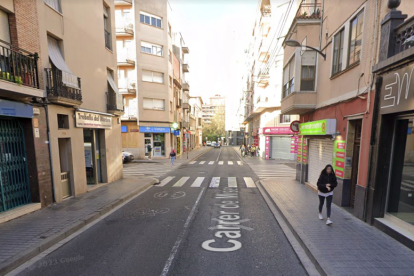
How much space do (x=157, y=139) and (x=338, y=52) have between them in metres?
19.6

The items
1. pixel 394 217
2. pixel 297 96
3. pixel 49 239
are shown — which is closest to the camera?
pixel 49 239

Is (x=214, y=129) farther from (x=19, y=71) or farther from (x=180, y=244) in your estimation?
(x=180, y=244)

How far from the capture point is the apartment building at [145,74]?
20.2m

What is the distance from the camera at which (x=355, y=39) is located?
6.02m

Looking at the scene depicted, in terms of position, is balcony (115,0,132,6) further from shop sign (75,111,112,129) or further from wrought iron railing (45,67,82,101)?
wrought iron railing (45,67,82,101)

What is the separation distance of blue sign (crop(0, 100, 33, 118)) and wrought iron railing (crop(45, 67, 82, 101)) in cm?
93

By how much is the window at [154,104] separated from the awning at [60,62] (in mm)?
14250

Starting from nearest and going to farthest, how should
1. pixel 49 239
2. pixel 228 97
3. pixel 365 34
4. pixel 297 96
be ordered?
pixel 49 239, pixel 365 34, pixel 297 96, pixel 228 97

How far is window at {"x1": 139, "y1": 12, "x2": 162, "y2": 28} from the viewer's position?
20483 millimetres

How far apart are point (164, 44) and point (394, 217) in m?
23.5

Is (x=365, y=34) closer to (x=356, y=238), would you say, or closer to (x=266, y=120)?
(x=356, y=238)

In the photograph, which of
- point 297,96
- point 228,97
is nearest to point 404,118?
point 297,96

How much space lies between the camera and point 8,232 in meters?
4.64

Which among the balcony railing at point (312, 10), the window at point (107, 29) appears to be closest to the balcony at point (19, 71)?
the window at point (107, 29)
